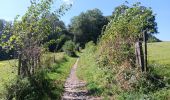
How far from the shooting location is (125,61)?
1808cm

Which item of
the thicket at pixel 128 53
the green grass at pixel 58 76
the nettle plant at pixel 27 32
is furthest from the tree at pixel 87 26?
the nettle plant at pixel 27 32

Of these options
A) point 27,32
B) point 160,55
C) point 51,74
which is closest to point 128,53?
point 27,32

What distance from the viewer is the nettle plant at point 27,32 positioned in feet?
52.9

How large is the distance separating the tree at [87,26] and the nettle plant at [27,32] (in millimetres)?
86504

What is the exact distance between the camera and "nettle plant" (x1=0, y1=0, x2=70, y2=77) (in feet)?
52.9

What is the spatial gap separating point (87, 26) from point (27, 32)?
A: 95.1 m

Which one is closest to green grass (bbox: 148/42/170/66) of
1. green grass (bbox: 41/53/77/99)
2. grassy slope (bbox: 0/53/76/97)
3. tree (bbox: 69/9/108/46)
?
green grass (bbox: 41/53/77/99)

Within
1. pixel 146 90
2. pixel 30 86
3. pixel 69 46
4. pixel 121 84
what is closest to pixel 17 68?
pixel 30 86

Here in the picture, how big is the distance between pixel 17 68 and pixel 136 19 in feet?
21.5

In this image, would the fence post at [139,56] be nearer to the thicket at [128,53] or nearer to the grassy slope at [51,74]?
the thicket at [128,53]

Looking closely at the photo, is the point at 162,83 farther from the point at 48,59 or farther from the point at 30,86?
the point at 48,59

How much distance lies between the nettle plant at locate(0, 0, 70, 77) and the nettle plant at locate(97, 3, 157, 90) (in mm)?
3842

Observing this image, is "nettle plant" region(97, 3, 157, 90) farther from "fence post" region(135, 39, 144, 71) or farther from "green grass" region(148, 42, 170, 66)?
"green grass" region(148, 42, 170, 66)

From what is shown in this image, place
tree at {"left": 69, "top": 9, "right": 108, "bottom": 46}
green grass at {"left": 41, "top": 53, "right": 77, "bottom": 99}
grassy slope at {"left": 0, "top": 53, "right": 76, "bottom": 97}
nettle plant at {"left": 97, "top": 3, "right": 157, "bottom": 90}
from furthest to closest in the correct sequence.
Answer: tree at {"left": 69, "top": 9, "right": 108, "bottom": 46} < nettle plant at {"left": 97, "top": 3, "right": 157, "bottom": 90} < green grass at {"left": 41, "top": 53, "right": 77, "bottom": 99} < grassy slope at {"left": 0, "top": 53, "right": 76, "bottom": 97}
